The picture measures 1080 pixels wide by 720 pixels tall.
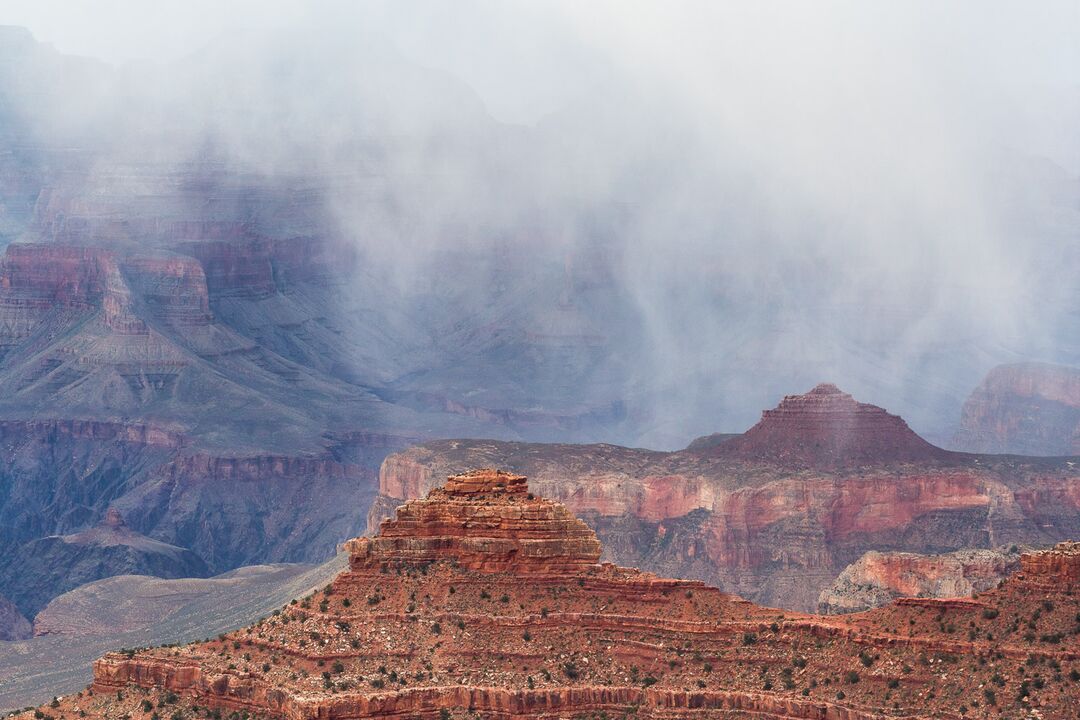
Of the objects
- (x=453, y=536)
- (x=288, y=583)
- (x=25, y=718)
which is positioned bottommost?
(x=25, y=718)

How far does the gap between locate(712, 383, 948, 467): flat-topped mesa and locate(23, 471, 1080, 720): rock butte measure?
293ft

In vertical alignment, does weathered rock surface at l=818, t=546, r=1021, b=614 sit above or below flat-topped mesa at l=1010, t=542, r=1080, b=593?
above

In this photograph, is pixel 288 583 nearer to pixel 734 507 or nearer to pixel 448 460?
pixel 448 460

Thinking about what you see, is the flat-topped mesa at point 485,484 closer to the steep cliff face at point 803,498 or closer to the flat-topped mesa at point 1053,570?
the flat-topped mesa at point 1053,570

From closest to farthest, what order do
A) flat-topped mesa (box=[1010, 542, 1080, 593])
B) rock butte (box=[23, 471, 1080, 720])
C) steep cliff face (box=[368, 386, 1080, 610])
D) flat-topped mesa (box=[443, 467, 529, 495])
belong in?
rock butte (box=[23, 471, 1080, 720]) < flat-topped mesa (box=[1010, 542, 1080, 593]) < flat-topped mesa (box=[443, 467, 529, 495]) < steep cliff face (box=[368, 386, 1080, 610])

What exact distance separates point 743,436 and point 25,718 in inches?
4018

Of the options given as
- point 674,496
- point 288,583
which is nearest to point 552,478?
point 674,496

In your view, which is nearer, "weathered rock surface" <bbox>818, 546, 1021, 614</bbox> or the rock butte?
the rock butte

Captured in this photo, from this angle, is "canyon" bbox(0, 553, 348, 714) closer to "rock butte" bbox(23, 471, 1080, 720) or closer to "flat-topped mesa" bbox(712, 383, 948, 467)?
"flat-topped mesa" bbox(712, 383, 948, 467)

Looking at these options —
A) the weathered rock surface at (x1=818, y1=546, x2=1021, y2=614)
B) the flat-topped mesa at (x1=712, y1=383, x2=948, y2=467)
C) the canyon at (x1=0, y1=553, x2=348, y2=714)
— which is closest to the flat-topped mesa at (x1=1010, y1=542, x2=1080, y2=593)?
the weathered rock surface at (x1=818, y1=546, x2=1021, y2=614)

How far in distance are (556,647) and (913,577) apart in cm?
6643

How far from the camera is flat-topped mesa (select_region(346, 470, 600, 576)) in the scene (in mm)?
85312

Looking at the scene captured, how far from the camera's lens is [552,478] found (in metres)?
176

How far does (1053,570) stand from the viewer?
80.0 meters
